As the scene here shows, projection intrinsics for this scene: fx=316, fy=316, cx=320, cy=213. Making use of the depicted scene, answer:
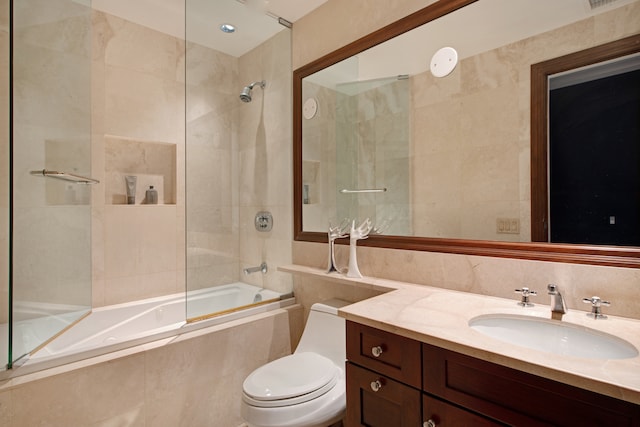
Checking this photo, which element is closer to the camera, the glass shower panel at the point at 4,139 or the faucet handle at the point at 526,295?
the faucet handle at the point at 526,295

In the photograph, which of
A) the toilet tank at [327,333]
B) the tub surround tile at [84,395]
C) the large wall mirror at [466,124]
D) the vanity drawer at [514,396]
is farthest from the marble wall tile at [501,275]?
the tub surround tile at [84,395]

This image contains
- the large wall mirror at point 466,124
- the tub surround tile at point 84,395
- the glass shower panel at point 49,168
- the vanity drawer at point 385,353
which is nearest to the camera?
the vanity drawer at point 385,353

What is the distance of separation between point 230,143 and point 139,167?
0.85 m

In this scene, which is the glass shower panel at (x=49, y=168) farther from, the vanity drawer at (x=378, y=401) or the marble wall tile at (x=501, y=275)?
the marble wall tile at (x=501, y=275)

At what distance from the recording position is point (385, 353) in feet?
3.50

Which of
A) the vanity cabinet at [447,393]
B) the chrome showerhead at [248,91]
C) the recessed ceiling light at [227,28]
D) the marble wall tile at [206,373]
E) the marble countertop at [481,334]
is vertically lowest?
the marble wall tile at [206,373]

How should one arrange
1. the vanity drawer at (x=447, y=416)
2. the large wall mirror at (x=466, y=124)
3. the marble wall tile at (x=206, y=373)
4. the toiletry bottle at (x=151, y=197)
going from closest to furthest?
the vanity drawer at (x=447, y=416) < the large wall mirror at (x=466, y=124) < the marble wall tile at (x=206, y=373) < the toiletry bottle at (x=151, y=197)

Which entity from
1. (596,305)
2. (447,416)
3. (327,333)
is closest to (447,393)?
(447,416)

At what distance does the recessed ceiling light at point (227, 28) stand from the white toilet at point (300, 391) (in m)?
2.01

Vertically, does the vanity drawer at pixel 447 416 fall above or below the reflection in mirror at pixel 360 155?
below

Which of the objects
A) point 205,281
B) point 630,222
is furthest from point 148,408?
point 630,222

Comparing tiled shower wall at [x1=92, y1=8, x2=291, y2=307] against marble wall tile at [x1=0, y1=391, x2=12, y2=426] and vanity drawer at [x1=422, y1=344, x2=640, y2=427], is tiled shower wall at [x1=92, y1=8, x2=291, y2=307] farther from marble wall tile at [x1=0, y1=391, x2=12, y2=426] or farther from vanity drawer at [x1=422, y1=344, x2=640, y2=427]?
vanity drawer at [x1=422, y1=344, x2=640, y2=427]

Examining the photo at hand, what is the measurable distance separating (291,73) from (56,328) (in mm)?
2175

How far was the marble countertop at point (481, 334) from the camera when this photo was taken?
0.69m
